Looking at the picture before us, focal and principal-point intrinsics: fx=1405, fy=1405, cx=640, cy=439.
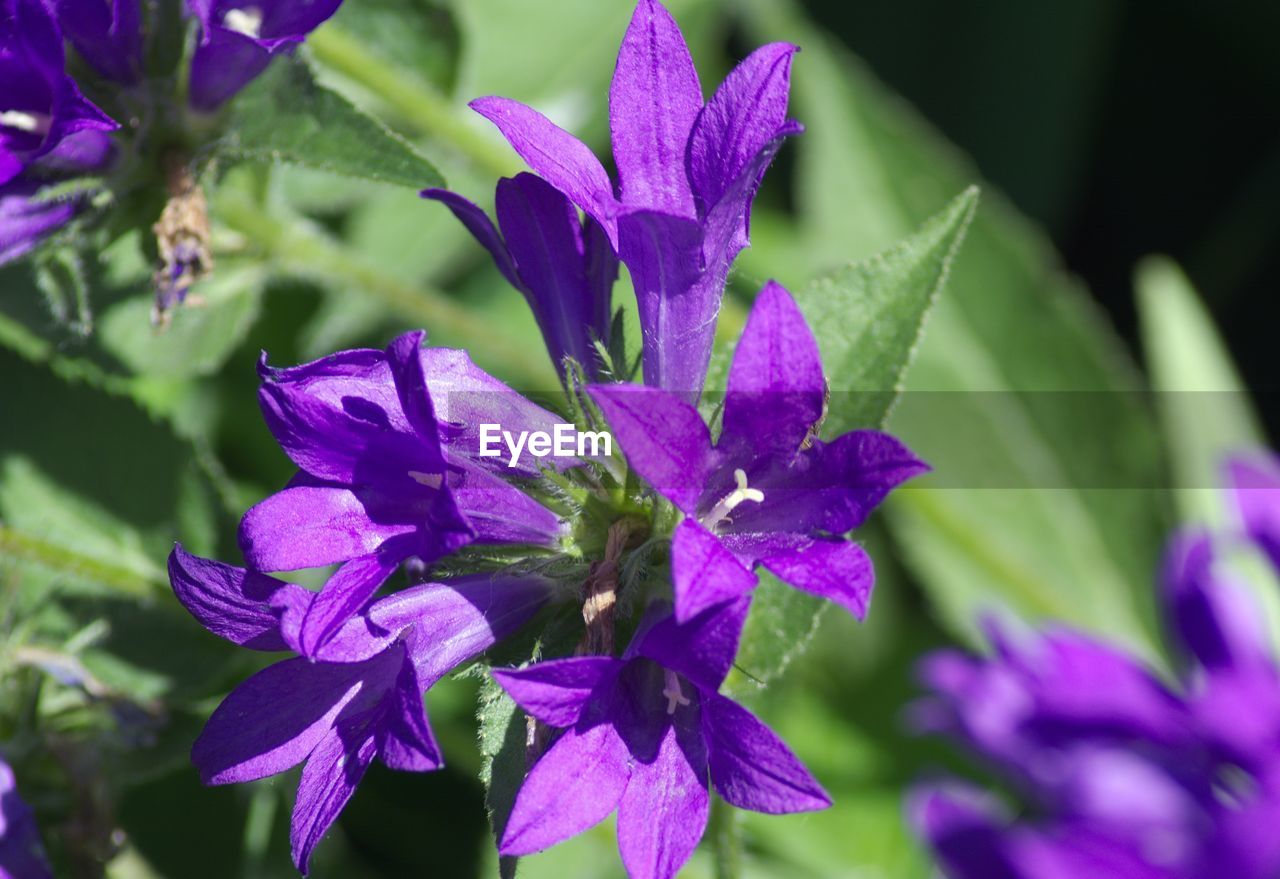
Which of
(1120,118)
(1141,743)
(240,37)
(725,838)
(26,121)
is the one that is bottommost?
(1141,743)

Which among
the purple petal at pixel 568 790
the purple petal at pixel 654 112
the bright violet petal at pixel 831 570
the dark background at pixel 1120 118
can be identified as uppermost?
the purple petal at pixel 654 112

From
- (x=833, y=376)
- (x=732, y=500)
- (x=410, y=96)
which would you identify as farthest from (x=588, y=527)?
(x=410, y=96)

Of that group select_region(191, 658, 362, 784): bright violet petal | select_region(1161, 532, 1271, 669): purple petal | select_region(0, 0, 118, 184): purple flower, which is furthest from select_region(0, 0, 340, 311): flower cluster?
select_region(1161, 532, 1271, 669): purple petal

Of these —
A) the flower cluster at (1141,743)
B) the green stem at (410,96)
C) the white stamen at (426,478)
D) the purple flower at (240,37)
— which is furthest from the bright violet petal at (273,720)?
the green stem at (410,96)

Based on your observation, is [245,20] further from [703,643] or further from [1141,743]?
[1141,743]

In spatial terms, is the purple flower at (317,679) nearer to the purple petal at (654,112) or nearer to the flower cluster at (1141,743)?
the purple petal at (654,112)
